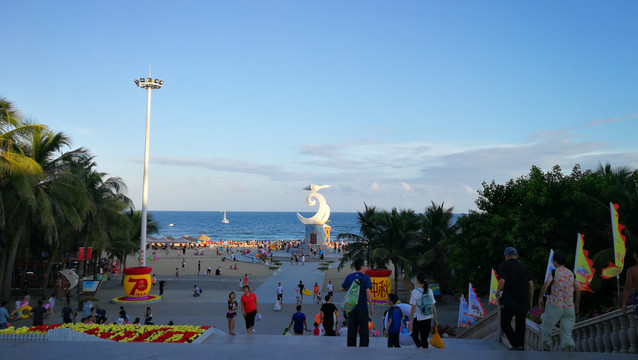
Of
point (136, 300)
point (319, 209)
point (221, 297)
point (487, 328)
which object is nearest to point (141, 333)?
point (487, 328)

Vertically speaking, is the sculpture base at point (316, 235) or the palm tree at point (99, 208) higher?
the palm tree at point (99, 208)

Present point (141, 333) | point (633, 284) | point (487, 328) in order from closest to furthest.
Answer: point (633, 284) < point (141, 333) < point (487, 328)

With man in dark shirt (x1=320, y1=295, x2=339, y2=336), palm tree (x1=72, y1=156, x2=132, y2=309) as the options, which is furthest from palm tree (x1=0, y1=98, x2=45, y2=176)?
man in dark shirt (x1=320, y1=295, x2=339, y2=336)

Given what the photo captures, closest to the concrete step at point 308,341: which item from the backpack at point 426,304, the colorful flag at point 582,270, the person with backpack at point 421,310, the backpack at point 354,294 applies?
the person with backpack at point 421,310

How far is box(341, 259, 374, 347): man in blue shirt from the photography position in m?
6.85

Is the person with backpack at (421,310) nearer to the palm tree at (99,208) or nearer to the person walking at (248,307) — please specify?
the person walking at (248,307)

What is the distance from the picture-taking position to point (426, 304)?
7.20m

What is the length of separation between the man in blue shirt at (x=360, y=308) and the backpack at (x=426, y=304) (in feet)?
2.85

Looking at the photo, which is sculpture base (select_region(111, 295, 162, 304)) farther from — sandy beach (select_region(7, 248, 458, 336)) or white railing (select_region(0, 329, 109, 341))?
white railing (select_region(0, 329, 109, 341))

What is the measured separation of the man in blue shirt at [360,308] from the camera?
6.85 m

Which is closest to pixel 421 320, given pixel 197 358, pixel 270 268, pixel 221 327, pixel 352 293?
pixel 352 293

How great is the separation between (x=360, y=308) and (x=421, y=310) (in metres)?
1.08

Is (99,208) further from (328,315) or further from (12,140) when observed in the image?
(328,315)

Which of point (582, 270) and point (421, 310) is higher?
point (582, 270)
